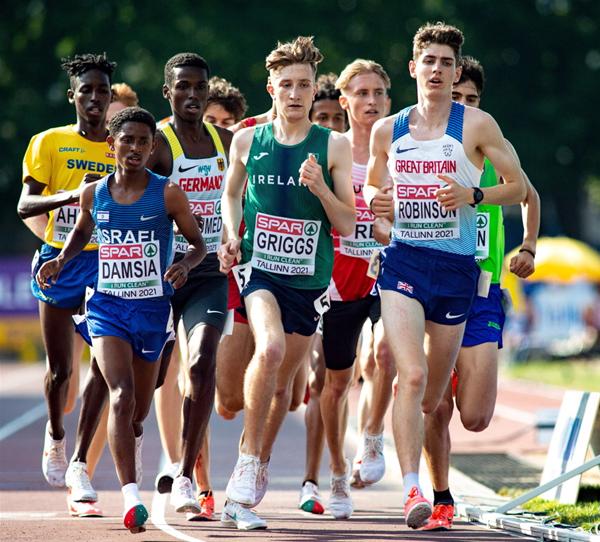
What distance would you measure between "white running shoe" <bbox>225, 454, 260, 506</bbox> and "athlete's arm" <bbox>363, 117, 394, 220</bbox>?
5.02ft

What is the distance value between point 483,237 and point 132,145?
87.7 inches

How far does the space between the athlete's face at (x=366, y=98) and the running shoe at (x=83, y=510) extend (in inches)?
118

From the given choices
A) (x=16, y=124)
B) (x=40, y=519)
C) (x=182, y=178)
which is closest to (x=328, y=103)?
(x=182, y=178)

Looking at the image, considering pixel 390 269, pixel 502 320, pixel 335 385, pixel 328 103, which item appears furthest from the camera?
pixel 328 103

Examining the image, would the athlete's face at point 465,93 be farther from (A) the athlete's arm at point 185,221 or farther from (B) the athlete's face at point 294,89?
(A) the athlete's arm at point 185,221

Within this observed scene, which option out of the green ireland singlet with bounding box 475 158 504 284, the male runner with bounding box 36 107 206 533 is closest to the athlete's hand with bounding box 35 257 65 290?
the male runner with bounding box 36 107 206 533

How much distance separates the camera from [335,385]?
385 inches

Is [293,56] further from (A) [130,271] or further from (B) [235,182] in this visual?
(A) [130,271]

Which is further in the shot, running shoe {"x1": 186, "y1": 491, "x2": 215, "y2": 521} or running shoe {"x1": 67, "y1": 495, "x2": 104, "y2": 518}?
running shoe {"x1": 67, "y1": 495, "x2": 104, "y2": 518}

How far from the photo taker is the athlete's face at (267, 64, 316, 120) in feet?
28.9

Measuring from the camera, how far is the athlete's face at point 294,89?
880cm

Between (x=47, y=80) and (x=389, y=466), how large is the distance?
33.9m

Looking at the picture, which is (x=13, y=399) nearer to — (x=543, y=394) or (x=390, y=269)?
(x=543, y=394)

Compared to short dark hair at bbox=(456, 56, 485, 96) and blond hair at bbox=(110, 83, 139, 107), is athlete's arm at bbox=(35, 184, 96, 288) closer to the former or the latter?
blond hair at bbox=(110, 83, 139, 107)
